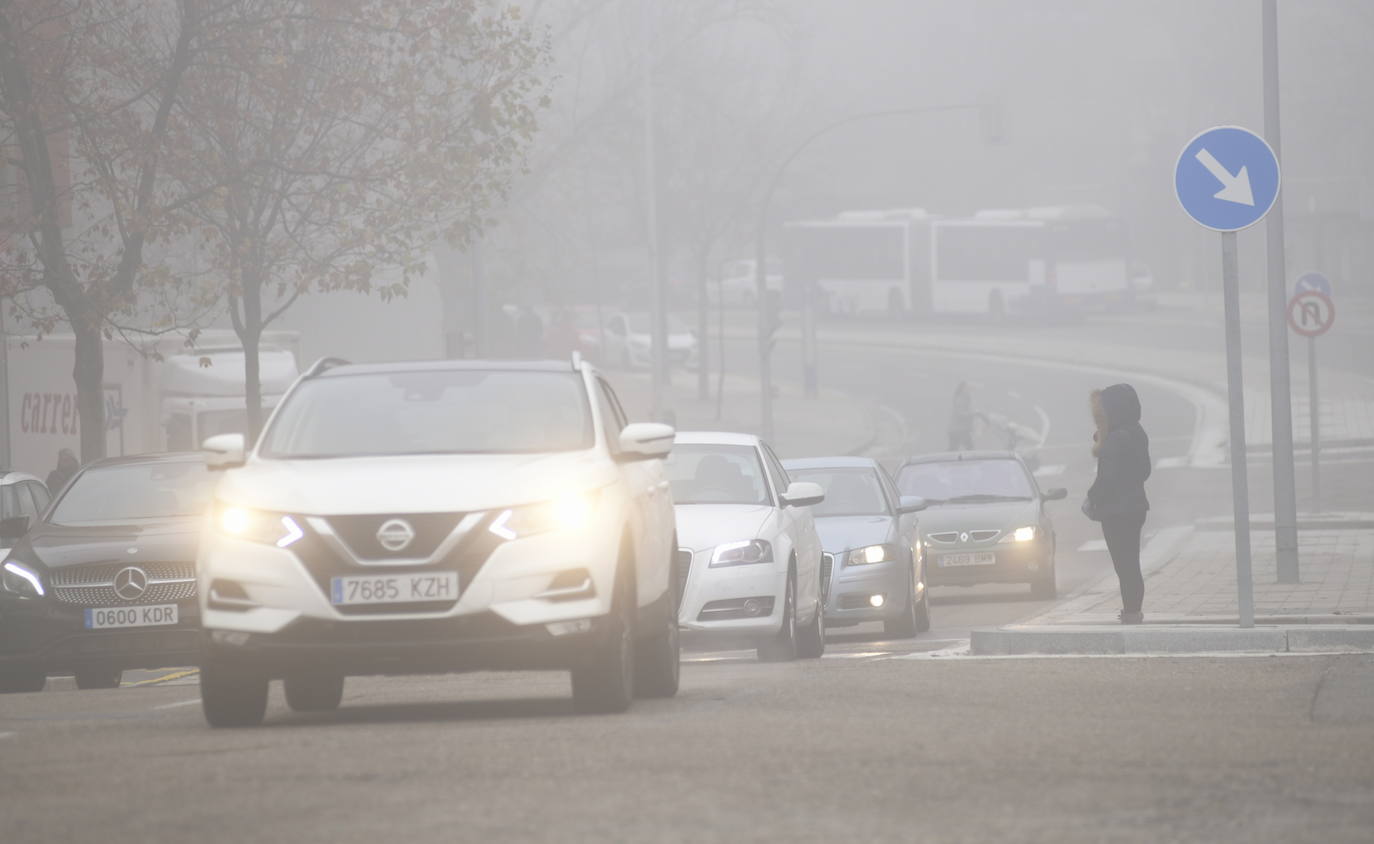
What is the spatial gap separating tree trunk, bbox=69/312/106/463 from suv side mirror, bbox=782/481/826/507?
29.3 ft

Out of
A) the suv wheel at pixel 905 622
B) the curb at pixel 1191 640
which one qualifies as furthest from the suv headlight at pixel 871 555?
the curb at pixel 1191 640

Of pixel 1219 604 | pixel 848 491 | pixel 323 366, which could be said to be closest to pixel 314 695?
pixel 323 366

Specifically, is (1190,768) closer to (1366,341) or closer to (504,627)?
(504,627)

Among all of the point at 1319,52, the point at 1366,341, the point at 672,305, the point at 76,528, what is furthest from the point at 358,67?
the point at 1319,52

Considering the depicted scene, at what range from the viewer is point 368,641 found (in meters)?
9.28

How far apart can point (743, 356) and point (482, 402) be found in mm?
63319

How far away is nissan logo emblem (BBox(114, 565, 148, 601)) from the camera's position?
14.8 metres

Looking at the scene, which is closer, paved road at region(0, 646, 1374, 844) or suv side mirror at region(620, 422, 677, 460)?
paved road at region(0, 646, 1374, 844)

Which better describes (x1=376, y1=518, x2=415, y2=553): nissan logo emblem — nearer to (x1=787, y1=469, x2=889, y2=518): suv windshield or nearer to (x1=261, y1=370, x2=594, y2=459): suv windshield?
(x1=261, y1=370, x2=594, y2=459): suv windshield

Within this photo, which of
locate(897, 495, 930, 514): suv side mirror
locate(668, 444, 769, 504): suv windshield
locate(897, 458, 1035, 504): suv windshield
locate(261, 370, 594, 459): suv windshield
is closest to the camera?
locate(261, 370, 594, 459): suv windshield

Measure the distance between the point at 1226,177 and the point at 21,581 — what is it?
308 inches

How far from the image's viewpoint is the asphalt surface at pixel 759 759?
6.67 metres

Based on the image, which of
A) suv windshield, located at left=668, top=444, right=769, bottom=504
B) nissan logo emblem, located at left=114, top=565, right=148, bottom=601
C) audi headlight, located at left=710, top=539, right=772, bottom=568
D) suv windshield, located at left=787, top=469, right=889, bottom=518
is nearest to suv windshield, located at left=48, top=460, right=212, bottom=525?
nissan logo emblem, located at left=114, top=565, right=148, bottom=601

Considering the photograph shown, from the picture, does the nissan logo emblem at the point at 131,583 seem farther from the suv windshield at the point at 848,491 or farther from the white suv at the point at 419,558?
the suv windshield at the point at 848,491
